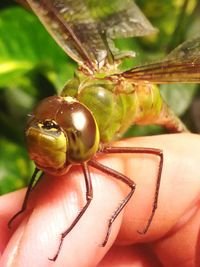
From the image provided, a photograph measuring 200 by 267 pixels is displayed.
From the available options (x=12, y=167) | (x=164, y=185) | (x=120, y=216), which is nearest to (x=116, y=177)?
(x=120, y=216)

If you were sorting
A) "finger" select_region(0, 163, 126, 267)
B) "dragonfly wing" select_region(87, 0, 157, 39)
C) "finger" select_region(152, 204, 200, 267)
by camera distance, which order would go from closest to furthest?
1. "finger" select_region(0, 163, 126, 267)
2. "finger" select_region(152, 204, 200, 267)
3. "dragonfly wing" select_region(87, 0, 157, 39)

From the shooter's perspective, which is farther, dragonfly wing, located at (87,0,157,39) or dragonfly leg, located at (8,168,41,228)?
dragonfly wing, located at (87,0,157,39)

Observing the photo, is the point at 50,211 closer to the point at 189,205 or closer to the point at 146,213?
the point at 146,213

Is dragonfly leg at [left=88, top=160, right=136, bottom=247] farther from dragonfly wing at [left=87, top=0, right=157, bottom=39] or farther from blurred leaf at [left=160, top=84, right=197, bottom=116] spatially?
blurred leaf at [left=160, top=84, right=197, bottom=116]

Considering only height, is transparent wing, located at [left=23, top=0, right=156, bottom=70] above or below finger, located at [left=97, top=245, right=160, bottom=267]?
above

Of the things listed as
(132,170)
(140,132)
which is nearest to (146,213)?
(132,170)

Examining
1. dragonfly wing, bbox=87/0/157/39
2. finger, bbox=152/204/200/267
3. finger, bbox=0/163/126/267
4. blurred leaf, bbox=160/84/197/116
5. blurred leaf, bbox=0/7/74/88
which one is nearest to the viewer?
finger, bbox=0/163/126/267

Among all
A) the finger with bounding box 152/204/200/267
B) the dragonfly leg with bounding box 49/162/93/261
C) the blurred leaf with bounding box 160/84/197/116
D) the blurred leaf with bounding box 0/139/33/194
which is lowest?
the blurred leaf with bounding box 160/84/197/116

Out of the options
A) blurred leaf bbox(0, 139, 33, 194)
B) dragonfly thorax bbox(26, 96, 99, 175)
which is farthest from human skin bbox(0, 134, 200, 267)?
blurred leaf bbox(0, 139, 33, 194)
